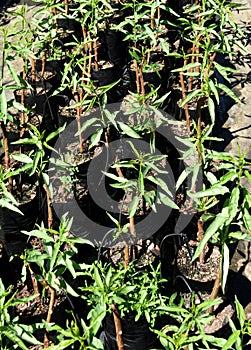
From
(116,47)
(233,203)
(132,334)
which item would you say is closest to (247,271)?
(132,334)

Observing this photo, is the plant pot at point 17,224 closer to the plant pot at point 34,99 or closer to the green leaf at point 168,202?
the green leaf at point 168,202

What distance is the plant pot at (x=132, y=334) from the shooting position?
2672 mm

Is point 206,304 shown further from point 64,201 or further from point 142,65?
point 142,65

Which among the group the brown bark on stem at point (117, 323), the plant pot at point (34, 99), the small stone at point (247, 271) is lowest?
the small stone at point (247, 271)

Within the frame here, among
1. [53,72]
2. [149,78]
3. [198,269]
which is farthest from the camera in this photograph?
[53,72]

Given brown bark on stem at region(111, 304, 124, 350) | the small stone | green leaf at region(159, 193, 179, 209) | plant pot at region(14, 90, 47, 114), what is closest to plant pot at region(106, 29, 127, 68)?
plant pot at region(14, 90, 47, 114)

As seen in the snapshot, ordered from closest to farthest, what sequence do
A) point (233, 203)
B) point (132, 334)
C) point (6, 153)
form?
point (233, 203) < point (132, 334) < point (6, 153)

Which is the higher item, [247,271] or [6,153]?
[6,153]

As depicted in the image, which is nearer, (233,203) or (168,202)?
(233,203)

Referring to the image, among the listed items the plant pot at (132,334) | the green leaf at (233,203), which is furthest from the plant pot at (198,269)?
the green leaf at (233,203)

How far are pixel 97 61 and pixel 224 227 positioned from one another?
2.52m

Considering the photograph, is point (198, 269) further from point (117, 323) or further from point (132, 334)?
point (117, 323)

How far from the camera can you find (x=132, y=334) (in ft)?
8.96

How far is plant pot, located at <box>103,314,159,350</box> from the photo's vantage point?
2.67m
